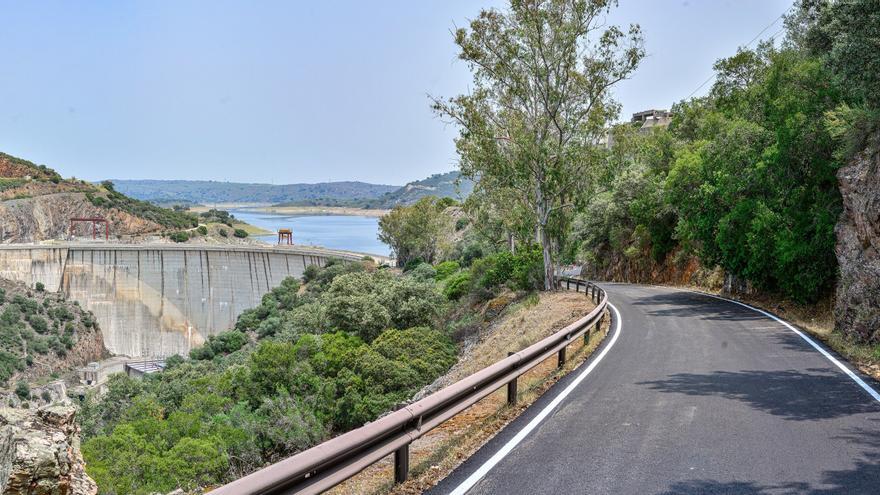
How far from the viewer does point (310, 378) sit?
71.5 ft

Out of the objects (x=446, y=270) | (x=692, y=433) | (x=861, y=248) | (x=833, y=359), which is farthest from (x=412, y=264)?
(x=692, y=433)

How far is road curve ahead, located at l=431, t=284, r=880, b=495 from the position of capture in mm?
5340

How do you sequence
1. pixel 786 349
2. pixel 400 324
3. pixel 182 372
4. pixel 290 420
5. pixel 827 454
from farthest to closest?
1. pixel 182 372
2. pixel 400 324
3. pixel 290 420
4. pixel 786 349
5. pixel 827 454

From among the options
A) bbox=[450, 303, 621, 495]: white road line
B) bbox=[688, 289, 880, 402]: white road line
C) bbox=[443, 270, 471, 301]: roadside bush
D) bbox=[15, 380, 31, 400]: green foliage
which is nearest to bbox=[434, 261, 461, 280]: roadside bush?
bbox=[443, 270, 471, 301]: roadside bush

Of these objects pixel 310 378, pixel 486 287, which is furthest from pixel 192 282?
pixel 310 378

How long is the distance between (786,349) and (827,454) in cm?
767

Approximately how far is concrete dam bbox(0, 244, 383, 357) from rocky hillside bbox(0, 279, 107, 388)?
6.71 ft

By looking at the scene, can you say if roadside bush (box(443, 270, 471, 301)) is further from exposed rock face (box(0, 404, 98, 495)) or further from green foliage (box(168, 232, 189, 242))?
green foliage (box(168, 232, 189, 242))

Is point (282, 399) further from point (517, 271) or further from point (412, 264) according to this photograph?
point (412, 264)

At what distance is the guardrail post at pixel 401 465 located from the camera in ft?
18.0

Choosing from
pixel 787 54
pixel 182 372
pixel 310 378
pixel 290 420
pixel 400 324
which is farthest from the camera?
pixel 182 372

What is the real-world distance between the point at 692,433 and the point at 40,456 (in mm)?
5969

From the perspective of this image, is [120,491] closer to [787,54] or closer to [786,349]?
[786,349]

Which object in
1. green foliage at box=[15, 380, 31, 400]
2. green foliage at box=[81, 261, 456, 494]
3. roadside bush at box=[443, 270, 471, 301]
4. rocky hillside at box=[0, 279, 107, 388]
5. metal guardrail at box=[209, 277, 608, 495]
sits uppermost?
metal guardrail at box=[209, 277, 608, 495]
